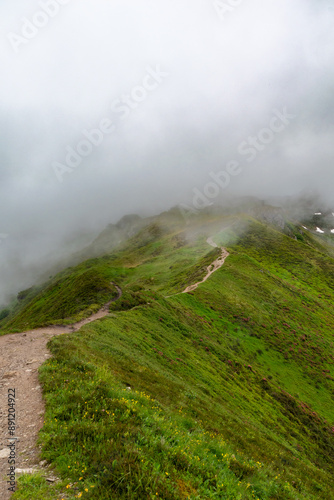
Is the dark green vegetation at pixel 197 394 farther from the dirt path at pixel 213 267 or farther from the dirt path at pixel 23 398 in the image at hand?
the dirt path at pixel 213 267

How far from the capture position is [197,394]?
22516 millimetres

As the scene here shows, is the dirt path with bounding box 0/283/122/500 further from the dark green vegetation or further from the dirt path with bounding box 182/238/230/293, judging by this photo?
the dirt path with bounding box 182/238/230/293

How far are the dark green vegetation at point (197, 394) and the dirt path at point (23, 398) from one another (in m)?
0.49

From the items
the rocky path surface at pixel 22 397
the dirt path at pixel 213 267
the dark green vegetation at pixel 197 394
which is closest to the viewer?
the dark green vegetation at pixel 197 394

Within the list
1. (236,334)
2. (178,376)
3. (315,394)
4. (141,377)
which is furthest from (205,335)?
(141,377)

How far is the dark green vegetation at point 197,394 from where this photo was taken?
7.27m

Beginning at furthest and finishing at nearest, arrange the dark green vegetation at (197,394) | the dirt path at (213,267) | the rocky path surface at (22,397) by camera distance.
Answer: the dirt path at (213,267), the rocky path surface at (22,397), the dark green vegetation at (197,394)

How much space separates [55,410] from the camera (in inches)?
380

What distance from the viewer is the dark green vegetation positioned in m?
7.27

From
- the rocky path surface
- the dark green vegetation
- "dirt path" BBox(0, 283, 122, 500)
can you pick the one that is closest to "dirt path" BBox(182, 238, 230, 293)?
the dark green vegetation

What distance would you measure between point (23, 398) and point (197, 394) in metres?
15.6

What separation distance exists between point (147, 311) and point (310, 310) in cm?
6304

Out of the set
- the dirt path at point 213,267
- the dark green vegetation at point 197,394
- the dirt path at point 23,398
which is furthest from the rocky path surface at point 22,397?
the dirt path at point 213,267

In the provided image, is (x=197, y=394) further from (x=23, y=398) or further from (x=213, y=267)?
(x=213, y=267)
